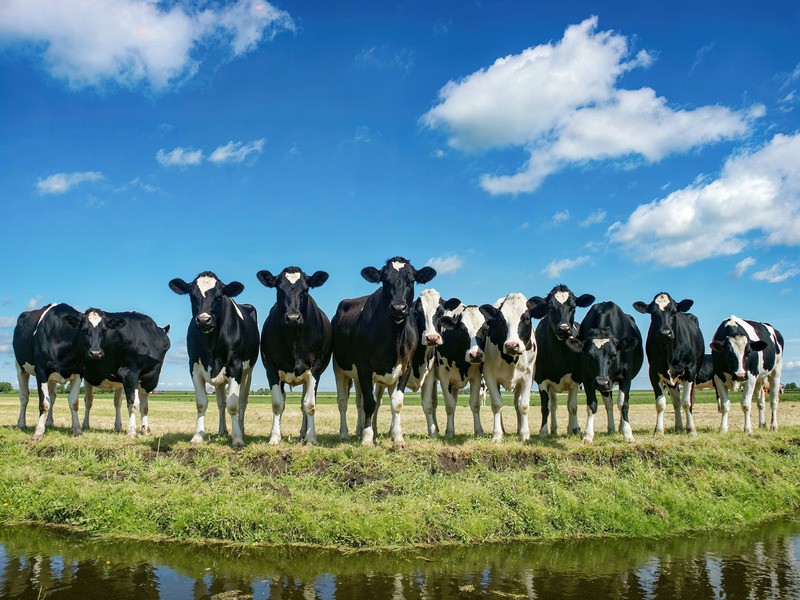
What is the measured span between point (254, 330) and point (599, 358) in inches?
305

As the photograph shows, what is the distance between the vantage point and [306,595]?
24.6ft

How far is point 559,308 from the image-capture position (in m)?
15.0

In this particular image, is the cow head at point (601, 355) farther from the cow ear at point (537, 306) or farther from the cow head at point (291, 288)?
the cow head at point (291, 288)

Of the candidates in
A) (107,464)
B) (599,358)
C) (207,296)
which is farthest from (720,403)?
(107,464)

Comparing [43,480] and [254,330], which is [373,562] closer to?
[43,480]

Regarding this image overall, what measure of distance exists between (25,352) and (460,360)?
468 inches

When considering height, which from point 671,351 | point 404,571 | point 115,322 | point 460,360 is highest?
point 115,322

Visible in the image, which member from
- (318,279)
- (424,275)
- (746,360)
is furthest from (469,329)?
(746,360)

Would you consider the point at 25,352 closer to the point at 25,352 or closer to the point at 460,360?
the point at 25,352

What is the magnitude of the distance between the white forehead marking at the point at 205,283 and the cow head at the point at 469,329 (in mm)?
4955

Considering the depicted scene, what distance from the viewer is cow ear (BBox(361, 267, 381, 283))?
1352cm

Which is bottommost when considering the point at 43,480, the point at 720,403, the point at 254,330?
the point at 43,480

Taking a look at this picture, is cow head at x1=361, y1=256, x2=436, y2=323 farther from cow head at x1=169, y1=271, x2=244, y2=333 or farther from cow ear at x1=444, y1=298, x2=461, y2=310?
cow head at x1=169, y1=271, x2=244, y2=333

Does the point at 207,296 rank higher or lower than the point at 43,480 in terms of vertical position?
higher
